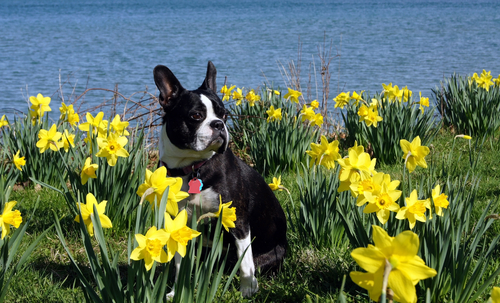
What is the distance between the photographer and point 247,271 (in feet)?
8.18

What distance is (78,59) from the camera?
15398 mm

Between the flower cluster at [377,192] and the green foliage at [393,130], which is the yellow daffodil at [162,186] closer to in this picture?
the flower cluster at [377,192]

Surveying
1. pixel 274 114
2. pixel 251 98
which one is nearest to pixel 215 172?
pixel 274 114

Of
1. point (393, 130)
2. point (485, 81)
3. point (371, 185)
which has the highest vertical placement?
point (371, 185)

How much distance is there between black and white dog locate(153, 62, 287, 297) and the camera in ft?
8.09

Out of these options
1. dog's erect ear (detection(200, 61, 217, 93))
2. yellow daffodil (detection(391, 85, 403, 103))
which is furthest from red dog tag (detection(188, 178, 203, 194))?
yellow daffodil (detection(391, 85, 403, 103))

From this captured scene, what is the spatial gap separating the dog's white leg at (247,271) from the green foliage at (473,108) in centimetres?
371

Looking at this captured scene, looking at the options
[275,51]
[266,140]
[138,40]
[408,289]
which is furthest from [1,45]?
[408,289]

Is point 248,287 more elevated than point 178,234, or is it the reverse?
point 178,234

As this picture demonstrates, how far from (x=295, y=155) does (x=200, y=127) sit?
2210 millimetres

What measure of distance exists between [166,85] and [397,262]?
1.90 meters

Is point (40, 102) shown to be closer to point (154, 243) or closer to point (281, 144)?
point (281, 144)

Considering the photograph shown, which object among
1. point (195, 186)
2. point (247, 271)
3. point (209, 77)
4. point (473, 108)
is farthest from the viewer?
point (473, 108)

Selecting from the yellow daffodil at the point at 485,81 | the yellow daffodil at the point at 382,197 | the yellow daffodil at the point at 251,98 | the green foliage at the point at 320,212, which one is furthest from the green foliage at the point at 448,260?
the yellow daffodil at the point at 485,81
